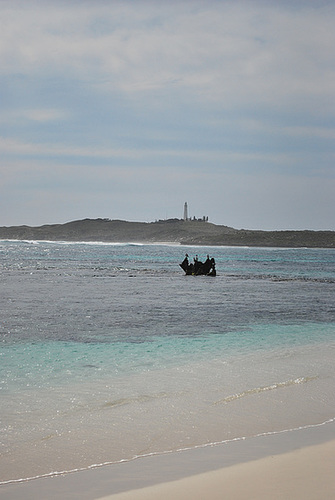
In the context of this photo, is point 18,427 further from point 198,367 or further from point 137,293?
point 137,293

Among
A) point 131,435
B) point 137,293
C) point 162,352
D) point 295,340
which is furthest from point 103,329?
point 137,293

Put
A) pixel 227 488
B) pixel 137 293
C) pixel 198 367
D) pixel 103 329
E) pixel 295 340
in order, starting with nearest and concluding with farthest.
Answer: pixel 227 488, pixel 198 367, pixel 295 340, pixel 103 329, pixel 137 293

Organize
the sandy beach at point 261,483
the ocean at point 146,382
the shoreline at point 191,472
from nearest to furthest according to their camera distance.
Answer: the sandy beach at point 261,483 < the shoreline at point 191,472 < the ocean at point 146,382

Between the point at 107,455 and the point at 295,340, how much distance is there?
9.22 meters

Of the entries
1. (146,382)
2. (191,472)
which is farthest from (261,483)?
(146,382)

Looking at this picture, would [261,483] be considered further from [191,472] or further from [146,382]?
[146,382]

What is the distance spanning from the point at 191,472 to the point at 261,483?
67cm

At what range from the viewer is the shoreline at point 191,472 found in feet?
15.6

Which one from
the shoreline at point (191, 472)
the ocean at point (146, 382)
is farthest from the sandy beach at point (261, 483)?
the ocean at point (146, 382)

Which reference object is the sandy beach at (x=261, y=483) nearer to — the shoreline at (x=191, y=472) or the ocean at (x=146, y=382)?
the shoreline at (x=191, y=472)

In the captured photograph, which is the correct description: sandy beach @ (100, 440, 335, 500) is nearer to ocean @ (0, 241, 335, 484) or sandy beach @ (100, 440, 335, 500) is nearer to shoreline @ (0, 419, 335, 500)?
shoreline @ (0, 419, 335, 500)

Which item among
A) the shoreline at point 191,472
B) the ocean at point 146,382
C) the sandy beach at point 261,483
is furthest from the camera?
the ocean at point 146,382

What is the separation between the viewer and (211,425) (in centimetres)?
689

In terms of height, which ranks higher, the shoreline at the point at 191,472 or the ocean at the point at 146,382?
the shoreline at the point at 191,472
